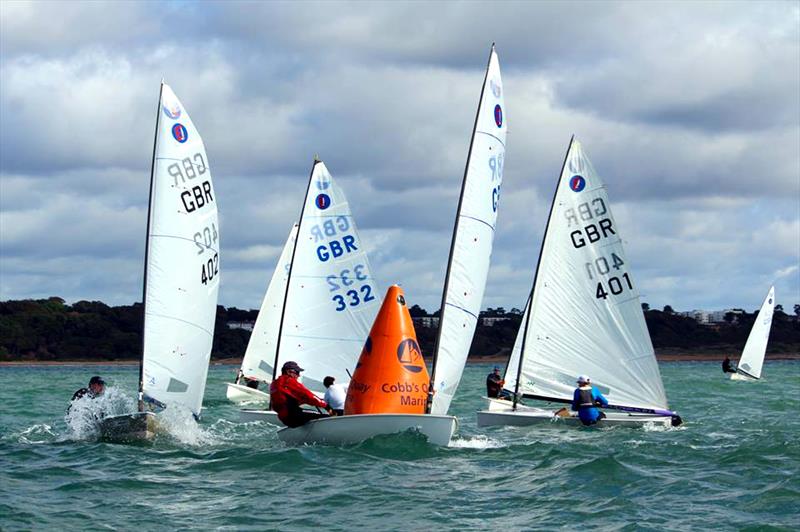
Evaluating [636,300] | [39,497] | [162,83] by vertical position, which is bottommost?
[39,497]

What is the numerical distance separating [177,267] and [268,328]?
16.1m

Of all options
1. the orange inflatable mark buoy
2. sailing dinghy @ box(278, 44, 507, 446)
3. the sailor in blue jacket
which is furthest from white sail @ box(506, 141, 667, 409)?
the orange inflatable mark buoy

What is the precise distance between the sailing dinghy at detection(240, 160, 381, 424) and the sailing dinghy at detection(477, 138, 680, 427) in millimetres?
5368

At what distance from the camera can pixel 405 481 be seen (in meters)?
15.8

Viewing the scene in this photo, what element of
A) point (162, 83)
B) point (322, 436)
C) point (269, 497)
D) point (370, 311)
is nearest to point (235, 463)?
point (322, 436)

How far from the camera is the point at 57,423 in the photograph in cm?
2534

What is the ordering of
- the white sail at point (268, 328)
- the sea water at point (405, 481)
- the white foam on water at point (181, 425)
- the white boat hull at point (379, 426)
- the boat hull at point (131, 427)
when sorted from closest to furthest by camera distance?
the sea water at point (405, 481) < the white boat hull at point (379, 426) < the boat hull at point (131, 427) < the white foam on water at point (181, 425) < the white sail at point (268, 328)

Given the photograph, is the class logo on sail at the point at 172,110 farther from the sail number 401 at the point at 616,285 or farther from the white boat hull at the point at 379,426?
the sail number 401 at the point at 616,285

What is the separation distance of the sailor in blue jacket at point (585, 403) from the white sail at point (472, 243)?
3328mm

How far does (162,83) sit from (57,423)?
27.8ft

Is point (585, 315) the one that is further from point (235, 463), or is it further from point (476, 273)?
point (235, 463)

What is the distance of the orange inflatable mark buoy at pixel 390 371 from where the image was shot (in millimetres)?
18359

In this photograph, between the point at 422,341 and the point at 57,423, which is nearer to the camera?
the point at 57,423

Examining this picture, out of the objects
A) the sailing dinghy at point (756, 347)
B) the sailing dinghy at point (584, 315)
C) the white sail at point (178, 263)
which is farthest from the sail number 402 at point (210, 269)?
the sailing dinghy at point (756, 347)
